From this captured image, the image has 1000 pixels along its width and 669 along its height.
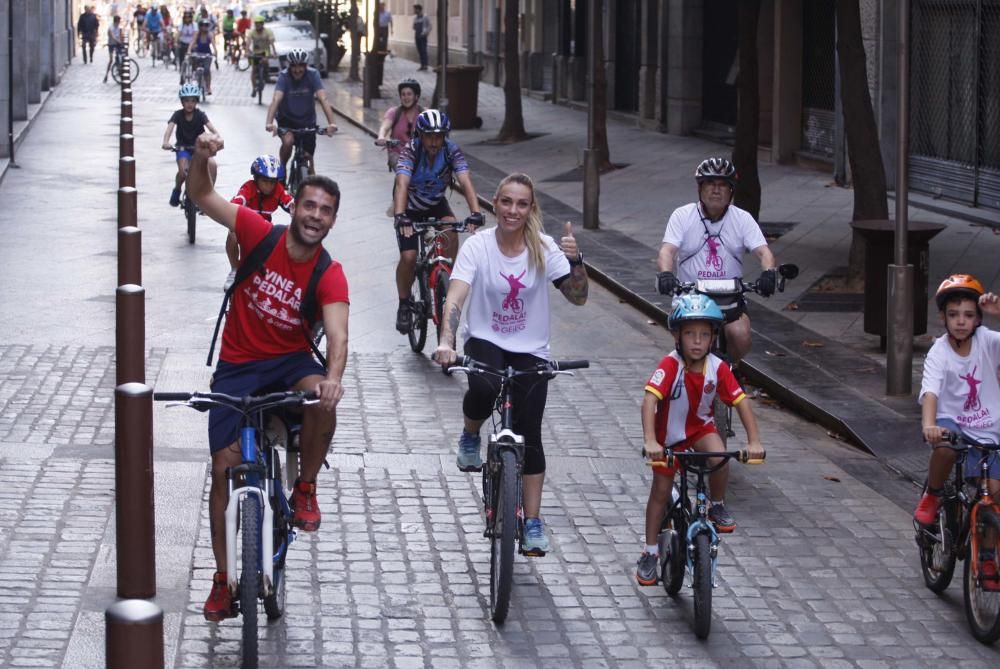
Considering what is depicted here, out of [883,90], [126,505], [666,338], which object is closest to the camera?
[126,505]

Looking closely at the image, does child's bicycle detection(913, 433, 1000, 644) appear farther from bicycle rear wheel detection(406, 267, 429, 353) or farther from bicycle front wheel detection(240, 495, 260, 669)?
bicycle rear wheel detection(406, 267, 429, 353)

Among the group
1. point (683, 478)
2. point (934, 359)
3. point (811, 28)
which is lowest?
point (683, 478)

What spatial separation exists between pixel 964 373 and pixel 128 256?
152 inches

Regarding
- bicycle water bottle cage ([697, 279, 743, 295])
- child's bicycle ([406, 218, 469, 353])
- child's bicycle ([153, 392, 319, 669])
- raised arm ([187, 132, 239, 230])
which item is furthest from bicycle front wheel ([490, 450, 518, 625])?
child's bicycle ([406, 218, 469, 353])

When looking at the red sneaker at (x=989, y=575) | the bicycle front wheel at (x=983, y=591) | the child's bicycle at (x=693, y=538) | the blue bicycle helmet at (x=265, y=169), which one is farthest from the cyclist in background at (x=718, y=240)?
the blue bicycle helmet at (x=265, y=169)

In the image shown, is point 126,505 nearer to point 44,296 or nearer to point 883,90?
point 44,296

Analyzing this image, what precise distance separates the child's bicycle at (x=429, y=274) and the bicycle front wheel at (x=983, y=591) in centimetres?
590

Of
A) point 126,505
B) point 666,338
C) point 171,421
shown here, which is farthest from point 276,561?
point 666,338

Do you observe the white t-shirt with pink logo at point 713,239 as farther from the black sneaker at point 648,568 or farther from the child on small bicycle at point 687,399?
the black sneaker at point 648,568

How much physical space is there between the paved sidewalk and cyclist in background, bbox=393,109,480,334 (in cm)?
246

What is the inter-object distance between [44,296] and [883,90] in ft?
37.4

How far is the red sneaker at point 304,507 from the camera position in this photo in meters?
6.50

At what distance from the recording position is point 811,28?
2505 centimetres

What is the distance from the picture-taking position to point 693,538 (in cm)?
658
